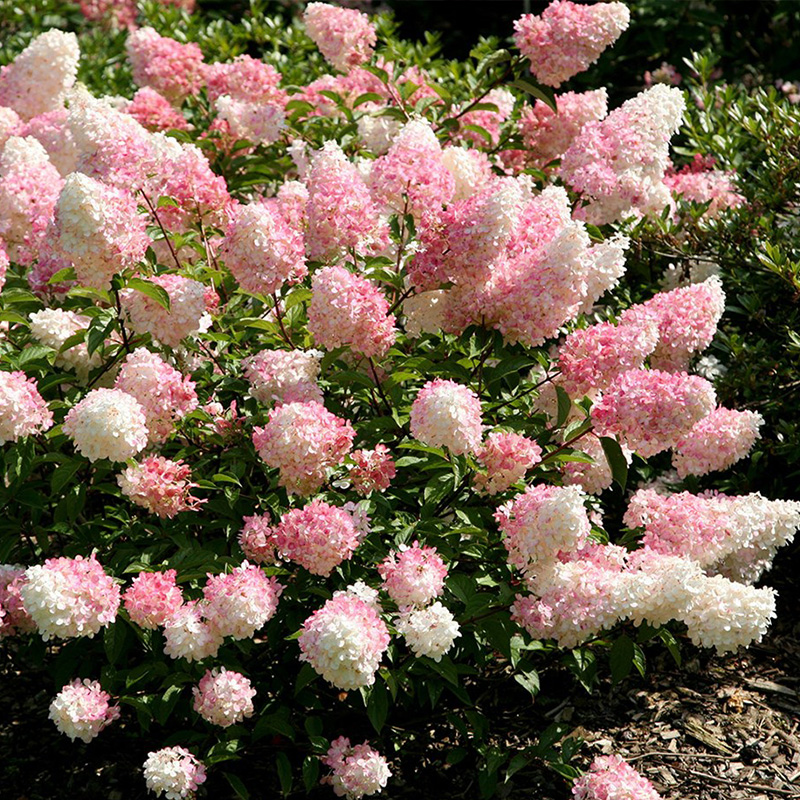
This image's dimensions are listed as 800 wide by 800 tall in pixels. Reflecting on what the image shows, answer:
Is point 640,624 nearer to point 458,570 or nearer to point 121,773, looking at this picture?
point 458,570

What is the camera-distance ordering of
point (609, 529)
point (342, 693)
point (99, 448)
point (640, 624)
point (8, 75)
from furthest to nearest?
1. point (8, 75)
2. point (609, 529)
3. point (342, 693)
4. point (640, 624)
5. point (99, 448)

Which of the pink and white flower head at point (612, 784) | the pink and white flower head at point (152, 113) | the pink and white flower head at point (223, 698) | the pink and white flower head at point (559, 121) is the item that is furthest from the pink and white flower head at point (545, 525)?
the pink and white flower head at point (152, 113)

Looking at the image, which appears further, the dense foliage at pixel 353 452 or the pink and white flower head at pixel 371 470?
the pink and white flower head at pixel 371 470

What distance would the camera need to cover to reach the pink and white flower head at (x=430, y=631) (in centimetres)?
A: 303

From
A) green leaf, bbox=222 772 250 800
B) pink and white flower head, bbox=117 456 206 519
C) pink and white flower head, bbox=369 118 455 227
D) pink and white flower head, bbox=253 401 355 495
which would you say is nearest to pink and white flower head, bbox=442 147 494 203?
pink and white flower head, bbox=369 118 455 227

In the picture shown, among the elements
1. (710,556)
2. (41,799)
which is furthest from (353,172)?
(41,799)

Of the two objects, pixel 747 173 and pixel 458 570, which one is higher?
pixel 747 173

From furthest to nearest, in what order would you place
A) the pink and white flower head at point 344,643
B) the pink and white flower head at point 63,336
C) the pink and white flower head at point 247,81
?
the pink and white flower head at point 247,81 → the pink and white flower head at point 63,336 → the pink and white flower head at point 344,643

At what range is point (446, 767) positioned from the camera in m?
3.72

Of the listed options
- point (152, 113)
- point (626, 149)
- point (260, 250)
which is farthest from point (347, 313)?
point (152, 113)

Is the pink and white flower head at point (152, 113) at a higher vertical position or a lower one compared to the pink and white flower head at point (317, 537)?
lower

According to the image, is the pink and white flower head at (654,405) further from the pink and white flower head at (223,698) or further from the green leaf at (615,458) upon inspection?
the pink and white flower head at (223,698)

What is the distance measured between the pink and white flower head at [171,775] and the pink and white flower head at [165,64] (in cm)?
316

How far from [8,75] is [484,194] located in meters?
2.61
